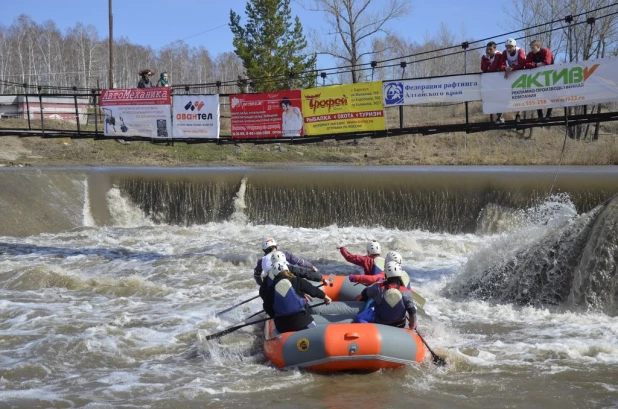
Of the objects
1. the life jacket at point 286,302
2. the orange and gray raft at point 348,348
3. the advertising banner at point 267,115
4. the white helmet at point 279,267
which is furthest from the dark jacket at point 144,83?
the orange and gray raft at point 348,348

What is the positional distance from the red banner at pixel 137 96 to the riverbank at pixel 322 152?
52.8 ft

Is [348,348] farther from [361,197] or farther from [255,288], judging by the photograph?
[361,197]

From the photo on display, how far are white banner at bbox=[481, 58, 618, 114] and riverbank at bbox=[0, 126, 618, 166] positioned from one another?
1787 cm

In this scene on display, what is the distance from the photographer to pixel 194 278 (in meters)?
14.8

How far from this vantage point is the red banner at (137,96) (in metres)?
16.0

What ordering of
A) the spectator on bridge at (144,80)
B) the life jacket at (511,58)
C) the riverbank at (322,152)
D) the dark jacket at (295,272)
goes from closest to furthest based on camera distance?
the dark jacket at (295,272) → the life jacket at (511,58) → the spectator on bridge at (144,80) → the riverbank at (322,152)

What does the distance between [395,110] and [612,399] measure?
4313 centimetres

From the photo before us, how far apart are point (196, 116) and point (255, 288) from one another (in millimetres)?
4075

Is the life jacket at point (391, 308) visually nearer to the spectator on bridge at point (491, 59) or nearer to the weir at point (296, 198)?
the spectator on bridge at point (491, 59)

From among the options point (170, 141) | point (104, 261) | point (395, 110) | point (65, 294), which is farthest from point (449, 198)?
point (395, 110)

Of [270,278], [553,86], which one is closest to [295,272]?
[270,278]

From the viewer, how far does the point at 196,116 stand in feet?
51.4

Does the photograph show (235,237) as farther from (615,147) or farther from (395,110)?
(395,110)

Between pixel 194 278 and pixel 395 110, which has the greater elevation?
pixel 395 110
